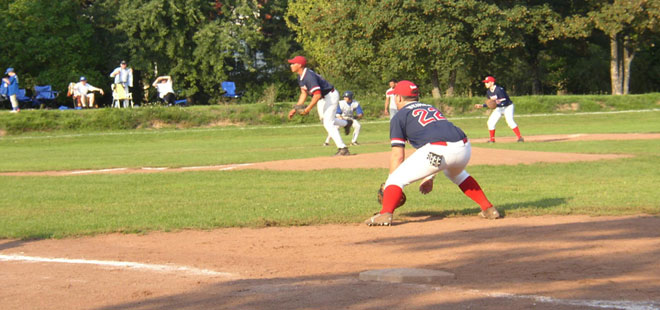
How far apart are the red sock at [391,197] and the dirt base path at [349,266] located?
0.24 m

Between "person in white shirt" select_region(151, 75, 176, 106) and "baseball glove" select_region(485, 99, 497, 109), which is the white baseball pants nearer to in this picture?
"baseball glove" select_region(485, 99, 497, 109)

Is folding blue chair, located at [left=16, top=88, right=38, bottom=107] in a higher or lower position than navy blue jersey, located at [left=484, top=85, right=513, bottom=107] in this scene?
higher

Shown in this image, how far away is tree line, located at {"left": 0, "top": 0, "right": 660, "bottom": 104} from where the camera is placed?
1873 inches

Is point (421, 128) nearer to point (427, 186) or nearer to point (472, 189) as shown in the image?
point (427, 186)

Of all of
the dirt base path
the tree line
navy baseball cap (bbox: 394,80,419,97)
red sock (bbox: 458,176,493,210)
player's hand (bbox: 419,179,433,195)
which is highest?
the tree line

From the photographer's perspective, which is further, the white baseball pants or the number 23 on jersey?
the white baseball pants

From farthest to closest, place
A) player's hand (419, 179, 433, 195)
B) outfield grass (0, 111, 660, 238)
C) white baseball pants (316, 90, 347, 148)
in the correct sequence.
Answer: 1. white baseball pants (316, 90, 347, 148)
2. outfield grass (0, 111, 660, 238)
3. player's hand (419, 179, 433, 195)

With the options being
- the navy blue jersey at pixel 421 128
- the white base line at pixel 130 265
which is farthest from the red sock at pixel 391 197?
the white base line at pixel 130 265

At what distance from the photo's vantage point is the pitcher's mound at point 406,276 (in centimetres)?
574

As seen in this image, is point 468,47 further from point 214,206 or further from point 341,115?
point 214,206

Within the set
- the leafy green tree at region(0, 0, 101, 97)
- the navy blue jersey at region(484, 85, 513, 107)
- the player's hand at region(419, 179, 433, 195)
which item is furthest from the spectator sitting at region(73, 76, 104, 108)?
the player's hand at region(419, 179, 433, 195)

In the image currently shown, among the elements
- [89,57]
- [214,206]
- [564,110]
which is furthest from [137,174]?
[89,57]

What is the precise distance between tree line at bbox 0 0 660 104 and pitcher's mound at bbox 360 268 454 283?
4072cm

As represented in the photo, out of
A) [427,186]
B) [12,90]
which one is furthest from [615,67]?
[427,186]
